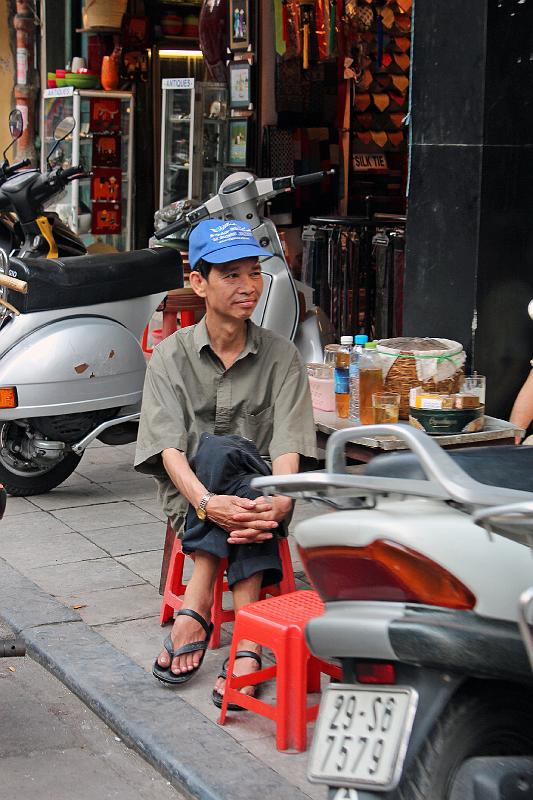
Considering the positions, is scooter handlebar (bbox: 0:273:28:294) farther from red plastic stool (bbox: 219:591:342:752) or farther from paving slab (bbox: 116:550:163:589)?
red plastic stool (bbox: 219:591:342:752)

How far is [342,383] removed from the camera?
4.78m


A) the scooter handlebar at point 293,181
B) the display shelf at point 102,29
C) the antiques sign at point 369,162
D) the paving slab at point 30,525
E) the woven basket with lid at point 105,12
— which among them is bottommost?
the paving slab at point 30,525

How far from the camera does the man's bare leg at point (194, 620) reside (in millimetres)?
4031

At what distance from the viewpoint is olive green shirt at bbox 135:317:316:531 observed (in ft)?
14.0

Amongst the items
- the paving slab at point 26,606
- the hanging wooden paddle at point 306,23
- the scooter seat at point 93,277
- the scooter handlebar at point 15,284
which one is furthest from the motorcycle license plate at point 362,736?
the hanging wooden paddle at point 306,23

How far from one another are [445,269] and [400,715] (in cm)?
321

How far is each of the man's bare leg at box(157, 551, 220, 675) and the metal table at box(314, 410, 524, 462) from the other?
0.66 m

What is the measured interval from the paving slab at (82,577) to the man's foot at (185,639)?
1.07 metres

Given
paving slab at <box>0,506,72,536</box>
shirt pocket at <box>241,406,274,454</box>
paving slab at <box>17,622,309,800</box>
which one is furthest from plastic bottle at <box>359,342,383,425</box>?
paving slab at <box>0,506,72,536</box>

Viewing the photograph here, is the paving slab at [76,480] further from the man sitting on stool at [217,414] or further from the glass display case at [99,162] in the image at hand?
the glass display case at [99,162]

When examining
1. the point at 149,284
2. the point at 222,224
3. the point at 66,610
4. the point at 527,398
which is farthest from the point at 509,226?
the point at 66,610

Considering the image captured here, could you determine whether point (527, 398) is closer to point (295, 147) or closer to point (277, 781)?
point (277, 781)

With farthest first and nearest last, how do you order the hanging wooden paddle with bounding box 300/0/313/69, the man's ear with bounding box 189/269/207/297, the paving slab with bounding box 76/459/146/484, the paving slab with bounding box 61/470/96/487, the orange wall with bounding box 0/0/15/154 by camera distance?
1. the orange wall with bounding box 0/0/15/154
2. the hanging wooden paddle with bounding box 300/0/313/69
3. the paving slab with bounding box 76/459/146/484
4. the paving slab with bounding box 61/470/96/487
5. the man's ear with bounding box 189/269/207/297

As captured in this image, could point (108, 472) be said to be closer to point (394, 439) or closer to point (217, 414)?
point (217, 414)
